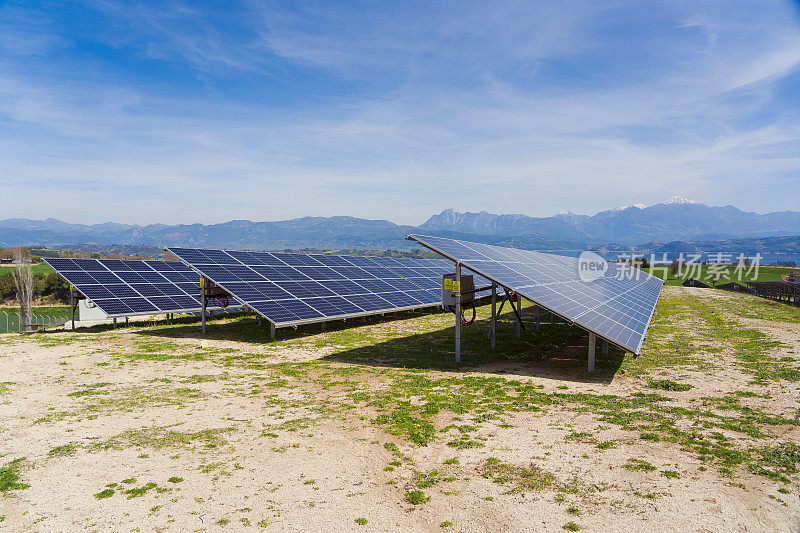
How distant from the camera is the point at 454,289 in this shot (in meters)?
20.1

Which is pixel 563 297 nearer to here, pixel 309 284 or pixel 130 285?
pixel 309 284

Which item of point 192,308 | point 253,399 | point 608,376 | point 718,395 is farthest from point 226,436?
point 192,308

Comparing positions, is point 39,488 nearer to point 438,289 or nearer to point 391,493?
point 391,493

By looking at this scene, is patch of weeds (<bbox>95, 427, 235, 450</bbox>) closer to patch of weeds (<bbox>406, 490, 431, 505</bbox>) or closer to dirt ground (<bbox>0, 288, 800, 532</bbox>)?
dirt ground (<bbox>0, 288, 800, 532</bbox>)

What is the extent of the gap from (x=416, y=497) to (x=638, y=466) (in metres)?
5.31

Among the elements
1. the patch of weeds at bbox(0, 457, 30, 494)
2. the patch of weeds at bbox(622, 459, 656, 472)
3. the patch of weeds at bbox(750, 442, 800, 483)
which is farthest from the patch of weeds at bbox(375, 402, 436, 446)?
the patch of weeds at bbox(0, 457, 30, 494)

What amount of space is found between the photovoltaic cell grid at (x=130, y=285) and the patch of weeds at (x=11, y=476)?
74.1ft

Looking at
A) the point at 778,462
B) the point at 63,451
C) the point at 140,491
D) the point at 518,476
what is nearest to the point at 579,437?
the point at 518,476

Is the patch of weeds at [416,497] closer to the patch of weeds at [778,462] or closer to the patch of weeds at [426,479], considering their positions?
the patch of weeds at [426,479]

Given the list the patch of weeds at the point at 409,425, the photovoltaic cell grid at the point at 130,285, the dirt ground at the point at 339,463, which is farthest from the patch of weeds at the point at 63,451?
the photovoltaic cell grid at the point at 130,285

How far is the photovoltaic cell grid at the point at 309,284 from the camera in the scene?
27.7m

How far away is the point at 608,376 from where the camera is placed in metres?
17.6

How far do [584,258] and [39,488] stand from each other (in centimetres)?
4674

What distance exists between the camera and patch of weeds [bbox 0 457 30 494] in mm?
9141
